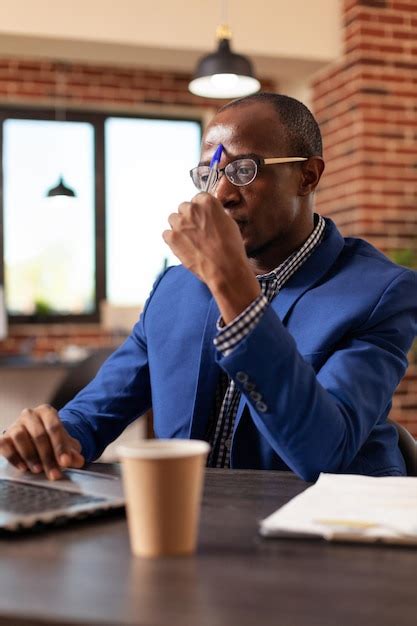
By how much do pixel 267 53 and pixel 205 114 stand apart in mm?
1860

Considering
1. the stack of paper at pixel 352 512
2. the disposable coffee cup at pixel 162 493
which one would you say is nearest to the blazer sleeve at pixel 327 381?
the stack of paper at pixel 352 512

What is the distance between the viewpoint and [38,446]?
1.28 meters

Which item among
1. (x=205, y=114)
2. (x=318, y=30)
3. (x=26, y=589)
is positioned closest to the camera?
(x=26, y=589)

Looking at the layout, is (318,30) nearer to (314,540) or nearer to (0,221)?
(0,221)

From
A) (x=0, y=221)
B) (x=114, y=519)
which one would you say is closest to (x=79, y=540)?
(x=114, y=519)

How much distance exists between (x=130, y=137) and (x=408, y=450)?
5.98 metres

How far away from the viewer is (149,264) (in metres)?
7.21

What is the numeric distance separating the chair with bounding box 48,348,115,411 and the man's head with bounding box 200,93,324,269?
2.38 meters

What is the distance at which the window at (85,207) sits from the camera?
6.87 m

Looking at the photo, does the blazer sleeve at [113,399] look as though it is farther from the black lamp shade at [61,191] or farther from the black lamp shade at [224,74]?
the black lamp shade at [61,191]

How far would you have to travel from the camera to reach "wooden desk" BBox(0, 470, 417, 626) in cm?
66

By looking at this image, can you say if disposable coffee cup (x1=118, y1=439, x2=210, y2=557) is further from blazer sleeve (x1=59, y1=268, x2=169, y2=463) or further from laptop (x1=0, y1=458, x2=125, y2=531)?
blazer sleeve (x1=59, y1=268, x2=169, y2=463)

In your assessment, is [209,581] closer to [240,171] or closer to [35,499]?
[35,499]

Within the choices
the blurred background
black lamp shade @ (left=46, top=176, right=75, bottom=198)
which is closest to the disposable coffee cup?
the blurred background
